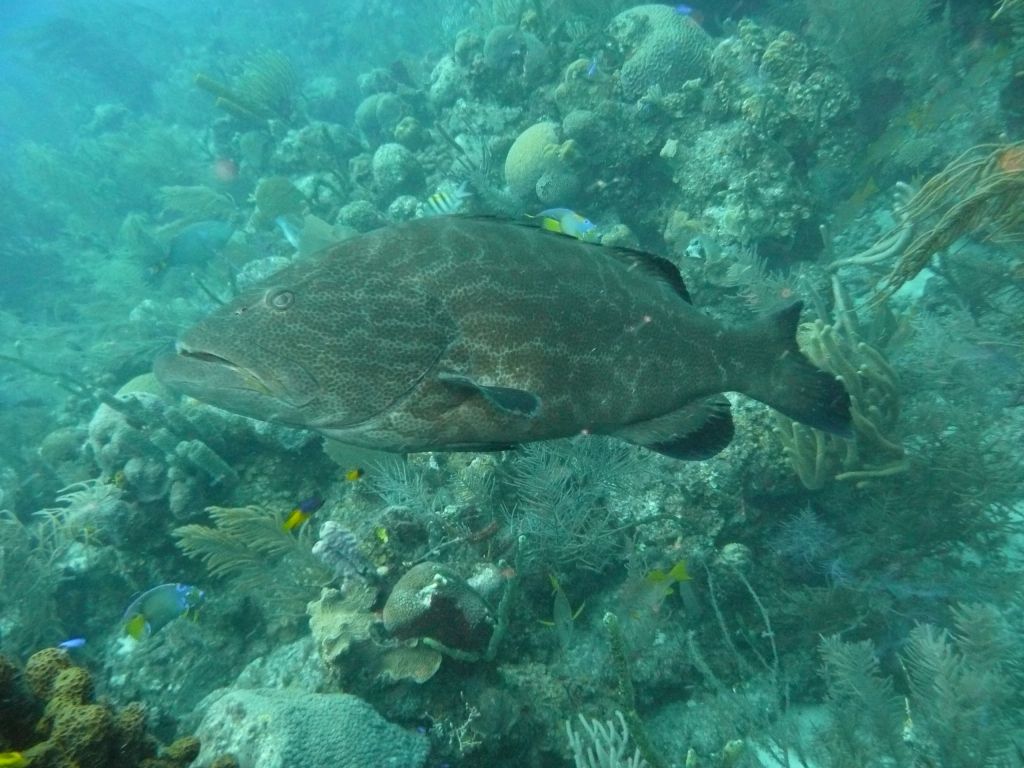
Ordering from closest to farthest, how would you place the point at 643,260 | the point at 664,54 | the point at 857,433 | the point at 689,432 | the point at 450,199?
the point at 689,432 → the point at 643,260 → the point at 857,433 → the point at 450,199 → the point at 664,54

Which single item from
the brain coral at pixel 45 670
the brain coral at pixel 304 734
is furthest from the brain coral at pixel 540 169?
the brain coral at pixel 45 670

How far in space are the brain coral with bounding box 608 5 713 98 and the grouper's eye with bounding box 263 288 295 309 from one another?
29.4 feet

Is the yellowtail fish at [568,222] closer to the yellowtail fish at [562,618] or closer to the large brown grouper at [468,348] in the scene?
the large brown grouper at [468,348]

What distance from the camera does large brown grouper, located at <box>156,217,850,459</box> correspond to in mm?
2406

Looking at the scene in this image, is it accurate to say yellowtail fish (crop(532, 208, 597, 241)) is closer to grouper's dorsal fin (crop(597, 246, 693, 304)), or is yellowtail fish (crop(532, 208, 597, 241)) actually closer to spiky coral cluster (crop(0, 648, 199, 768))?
grouper's dorsal fin (crop(597, 246, 693, 304))

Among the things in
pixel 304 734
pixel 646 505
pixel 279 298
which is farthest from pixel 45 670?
pixel 646 505

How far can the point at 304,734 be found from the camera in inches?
122

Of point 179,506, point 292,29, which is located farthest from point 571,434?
point 292,29

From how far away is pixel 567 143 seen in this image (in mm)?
8594

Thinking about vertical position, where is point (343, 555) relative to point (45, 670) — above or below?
below

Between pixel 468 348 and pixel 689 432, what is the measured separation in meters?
1.33

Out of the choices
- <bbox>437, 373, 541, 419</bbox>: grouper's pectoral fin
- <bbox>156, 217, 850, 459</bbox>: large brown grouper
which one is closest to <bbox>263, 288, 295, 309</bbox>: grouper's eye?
<bbox>156, 217, 850, 459</bbox>: large brown grouper

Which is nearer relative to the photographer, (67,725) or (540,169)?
(67,725)

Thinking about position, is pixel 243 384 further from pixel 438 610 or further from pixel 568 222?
pixel 568 222
